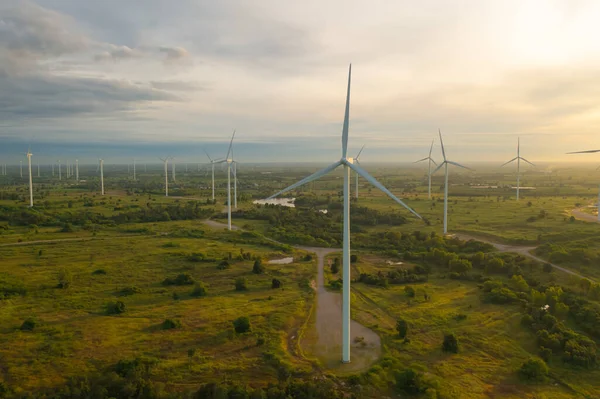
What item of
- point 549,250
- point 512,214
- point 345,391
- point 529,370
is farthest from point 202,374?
point 512,214

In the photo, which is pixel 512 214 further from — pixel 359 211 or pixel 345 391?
pixel 345 391

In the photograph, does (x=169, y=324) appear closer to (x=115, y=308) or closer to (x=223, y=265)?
Result: (x=115, y=308)

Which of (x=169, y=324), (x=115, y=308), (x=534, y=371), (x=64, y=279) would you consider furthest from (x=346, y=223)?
(x=64, y=279)

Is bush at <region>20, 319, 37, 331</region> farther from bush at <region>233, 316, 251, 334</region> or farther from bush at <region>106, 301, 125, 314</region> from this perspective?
bush at <region>233, 316, 251, 334</region>

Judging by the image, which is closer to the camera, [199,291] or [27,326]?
[27,326]

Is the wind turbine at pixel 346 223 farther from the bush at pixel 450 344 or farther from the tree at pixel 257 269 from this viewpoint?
the tree at pixel 257 269

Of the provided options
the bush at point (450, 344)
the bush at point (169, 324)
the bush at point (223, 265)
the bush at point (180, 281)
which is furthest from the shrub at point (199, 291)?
the bush at point (450, 344)
